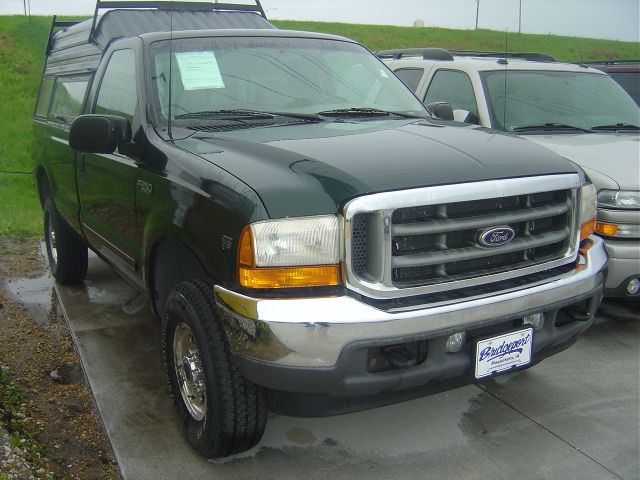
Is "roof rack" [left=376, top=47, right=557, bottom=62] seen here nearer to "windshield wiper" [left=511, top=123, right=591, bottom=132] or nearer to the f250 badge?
"windshield wiper" [left=511, top=123, right=591, bottom=132]

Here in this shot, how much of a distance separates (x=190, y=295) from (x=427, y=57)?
4866 millimetres

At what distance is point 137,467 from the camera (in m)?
3.24

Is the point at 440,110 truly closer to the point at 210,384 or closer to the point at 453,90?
the point at 453,90

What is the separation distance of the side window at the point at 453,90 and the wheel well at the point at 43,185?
133 inches

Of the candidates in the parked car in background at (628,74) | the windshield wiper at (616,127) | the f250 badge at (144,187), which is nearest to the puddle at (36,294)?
the f250 badge at (144,187)

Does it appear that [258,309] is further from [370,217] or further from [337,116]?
[337,116]

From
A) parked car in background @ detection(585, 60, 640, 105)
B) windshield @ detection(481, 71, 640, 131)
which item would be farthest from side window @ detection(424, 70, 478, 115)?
parked car in background @ detection(585, 60, 640, 105)

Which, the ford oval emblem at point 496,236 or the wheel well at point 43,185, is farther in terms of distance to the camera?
the wheel well at point 43,185

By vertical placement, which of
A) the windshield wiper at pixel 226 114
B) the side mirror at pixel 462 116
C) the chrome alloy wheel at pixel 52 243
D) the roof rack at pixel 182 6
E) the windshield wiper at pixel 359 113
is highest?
the roof rack at pixel 182 6

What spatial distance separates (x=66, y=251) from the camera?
5.74m

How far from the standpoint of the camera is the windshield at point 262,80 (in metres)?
3.82

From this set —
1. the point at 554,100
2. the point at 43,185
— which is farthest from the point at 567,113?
the point at 43,185

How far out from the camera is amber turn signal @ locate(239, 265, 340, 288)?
2686mm

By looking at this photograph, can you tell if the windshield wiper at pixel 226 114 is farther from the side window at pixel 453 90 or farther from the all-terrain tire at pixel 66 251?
the side window at pixel 453 90
